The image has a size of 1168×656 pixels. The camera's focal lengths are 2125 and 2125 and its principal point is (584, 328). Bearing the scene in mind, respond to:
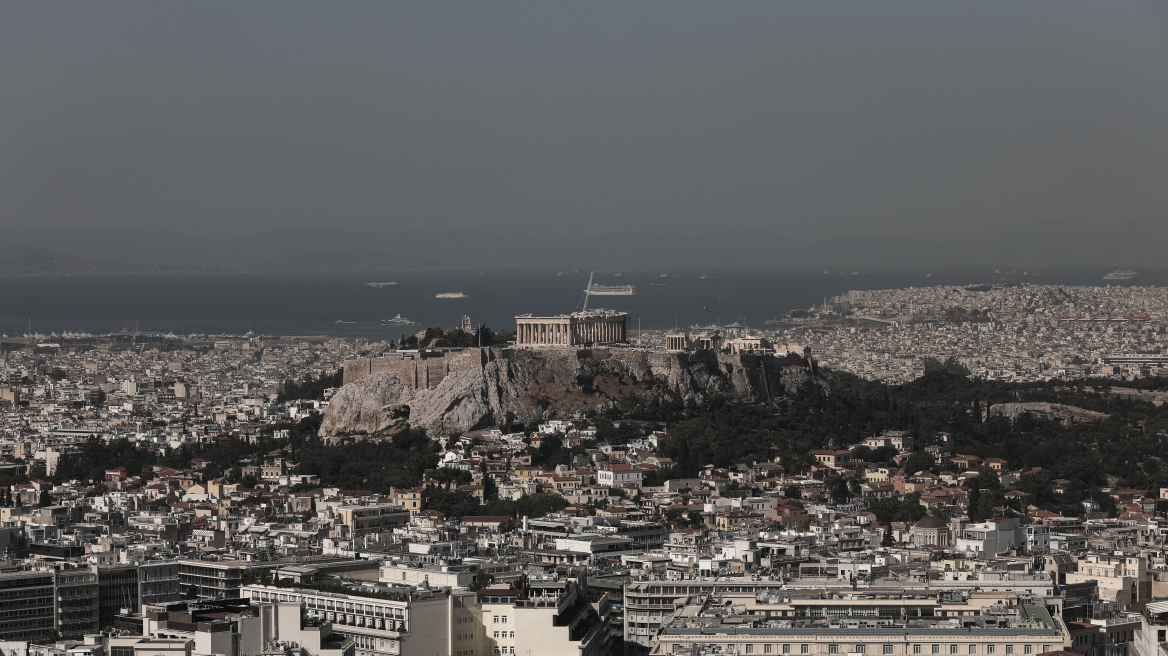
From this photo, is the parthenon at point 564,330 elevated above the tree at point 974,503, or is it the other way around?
the parthenon at point 564,330

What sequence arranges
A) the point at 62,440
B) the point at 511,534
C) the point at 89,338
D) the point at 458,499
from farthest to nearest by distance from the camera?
the point at 89,338
the point at 62,440
the point at 458,499
the point at 511,534

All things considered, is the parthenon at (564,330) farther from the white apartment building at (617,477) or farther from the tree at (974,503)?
the tree at (974,503)

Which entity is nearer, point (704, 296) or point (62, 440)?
point (62, 440)

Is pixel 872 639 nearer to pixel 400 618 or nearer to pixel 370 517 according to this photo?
pixel 400 618

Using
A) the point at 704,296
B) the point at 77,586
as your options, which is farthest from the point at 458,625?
the point at 704,296

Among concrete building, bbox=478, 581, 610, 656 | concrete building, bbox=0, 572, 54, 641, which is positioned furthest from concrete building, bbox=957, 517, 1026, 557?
concrete building, bbox=0, 572, 54, 641

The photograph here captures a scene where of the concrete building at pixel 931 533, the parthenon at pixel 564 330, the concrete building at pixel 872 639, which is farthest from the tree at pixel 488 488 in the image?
the concrete building at pixel 872 639

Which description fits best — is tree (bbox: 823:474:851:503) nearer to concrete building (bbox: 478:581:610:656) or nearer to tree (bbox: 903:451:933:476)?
tree (bbox: 903:451:933:476)

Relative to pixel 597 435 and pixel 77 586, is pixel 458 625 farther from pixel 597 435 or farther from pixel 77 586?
pixel 597 435
